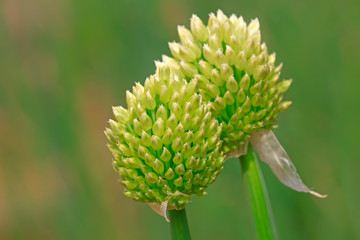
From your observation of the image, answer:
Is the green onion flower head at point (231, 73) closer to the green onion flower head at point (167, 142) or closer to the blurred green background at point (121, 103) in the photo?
the green onion flower head at point (167, 142)

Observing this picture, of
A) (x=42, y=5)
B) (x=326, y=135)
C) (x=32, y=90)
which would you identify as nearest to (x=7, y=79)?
(x=32, y=90)

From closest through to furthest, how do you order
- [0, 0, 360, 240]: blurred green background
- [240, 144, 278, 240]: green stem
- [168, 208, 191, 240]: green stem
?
[168, 208, 191, 240]: green stem < [240, 144, 278, 240]: green stem < [0, 0, 360, 240]: blurred green background

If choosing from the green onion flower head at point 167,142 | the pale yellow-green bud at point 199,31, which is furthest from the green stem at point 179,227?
the pale yellow-green bud at point 199,31

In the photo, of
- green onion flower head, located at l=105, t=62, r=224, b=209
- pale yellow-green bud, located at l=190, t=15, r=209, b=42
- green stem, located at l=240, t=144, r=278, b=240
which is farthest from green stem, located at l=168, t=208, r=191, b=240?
pale yellow-green bud, located at l=190, t=15, r=209, b=42

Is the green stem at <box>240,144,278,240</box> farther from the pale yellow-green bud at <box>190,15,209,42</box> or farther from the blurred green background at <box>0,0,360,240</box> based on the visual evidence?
the blurred green background at <box>0,0,360,240</box>

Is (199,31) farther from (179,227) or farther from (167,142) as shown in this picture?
(179,227)

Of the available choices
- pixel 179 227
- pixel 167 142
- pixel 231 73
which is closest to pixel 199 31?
pixel 231 73
